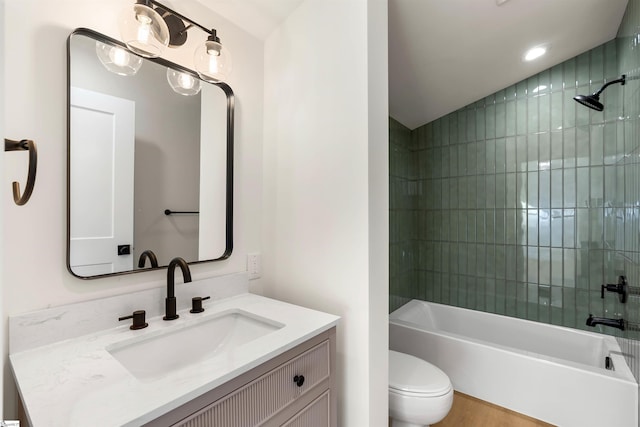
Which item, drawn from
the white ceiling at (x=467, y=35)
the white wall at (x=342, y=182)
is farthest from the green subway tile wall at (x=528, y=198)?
the white wall at (x=342, y=182)

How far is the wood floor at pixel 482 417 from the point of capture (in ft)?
6.07

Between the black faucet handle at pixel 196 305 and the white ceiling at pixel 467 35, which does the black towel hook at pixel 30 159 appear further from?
the white ceiling at pixel 467 35

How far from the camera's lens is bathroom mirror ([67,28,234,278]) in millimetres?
1019

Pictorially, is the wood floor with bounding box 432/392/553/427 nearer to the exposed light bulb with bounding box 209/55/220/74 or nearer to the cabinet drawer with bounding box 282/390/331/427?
the cabinet drawer with bounding box 282/390/331/427

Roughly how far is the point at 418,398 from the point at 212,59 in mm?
1837

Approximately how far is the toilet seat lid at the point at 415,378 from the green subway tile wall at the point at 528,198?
867 mm

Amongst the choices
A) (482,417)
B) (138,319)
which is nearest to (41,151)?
(138,319)

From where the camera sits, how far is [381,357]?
1.30m

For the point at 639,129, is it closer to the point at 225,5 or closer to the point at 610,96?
the point at 610,96

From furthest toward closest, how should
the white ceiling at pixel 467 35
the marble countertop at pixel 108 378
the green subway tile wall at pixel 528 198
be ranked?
the green subway tile wall at pixel 528 198 → the white ceiling at pixel 467 35 → the marble countertop at pixel 108 378

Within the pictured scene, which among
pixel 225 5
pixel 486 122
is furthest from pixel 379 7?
pixel 486 122

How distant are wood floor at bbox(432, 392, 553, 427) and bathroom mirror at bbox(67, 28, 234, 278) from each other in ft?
5.91

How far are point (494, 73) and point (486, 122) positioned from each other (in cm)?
46

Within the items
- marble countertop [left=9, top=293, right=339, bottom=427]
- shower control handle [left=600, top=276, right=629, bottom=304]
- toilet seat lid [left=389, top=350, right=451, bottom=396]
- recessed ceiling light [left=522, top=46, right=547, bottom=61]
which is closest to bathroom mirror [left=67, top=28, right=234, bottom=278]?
marble countertop [left=9, top=293, right=339, bottom=427]
